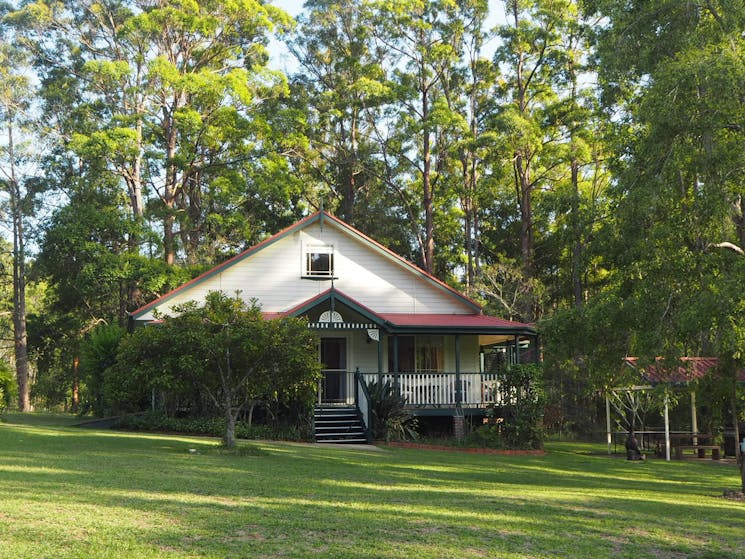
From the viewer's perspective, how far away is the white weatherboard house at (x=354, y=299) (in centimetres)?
2517

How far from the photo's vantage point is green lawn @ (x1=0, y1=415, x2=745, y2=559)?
25.5ft

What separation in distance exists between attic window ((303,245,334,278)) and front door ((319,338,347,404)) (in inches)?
92.2

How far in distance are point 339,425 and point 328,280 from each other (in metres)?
6.18

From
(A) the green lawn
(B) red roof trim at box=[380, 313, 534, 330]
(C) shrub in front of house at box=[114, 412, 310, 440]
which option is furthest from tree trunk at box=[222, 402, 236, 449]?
(B) red roof trim at box=[380, 313, 534, 330]

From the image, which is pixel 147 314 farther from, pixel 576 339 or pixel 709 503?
pixel 709 503

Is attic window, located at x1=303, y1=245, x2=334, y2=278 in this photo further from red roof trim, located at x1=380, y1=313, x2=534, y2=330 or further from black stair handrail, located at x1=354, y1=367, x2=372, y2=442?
black stair handrail, located at x1=354, y1=367, x2=372, y2=442

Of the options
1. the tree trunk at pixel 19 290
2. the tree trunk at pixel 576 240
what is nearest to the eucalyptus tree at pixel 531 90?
the tree trunk at pixel 576 240

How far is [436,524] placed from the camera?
364 inches

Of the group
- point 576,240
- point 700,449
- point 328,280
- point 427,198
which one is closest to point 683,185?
point 576,240

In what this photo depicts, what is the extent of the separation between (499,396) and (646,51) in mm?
11748

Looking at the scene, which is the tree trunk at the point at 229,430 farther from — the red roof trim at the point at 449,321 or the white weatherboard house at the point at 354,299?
the red roof trim at the point at 449,321

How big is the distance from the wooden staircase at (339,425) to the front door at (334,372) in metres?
2.15

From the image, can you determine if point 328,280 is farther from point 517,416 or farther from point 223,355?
point 223,355

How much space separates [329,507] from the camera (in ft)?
33.3
